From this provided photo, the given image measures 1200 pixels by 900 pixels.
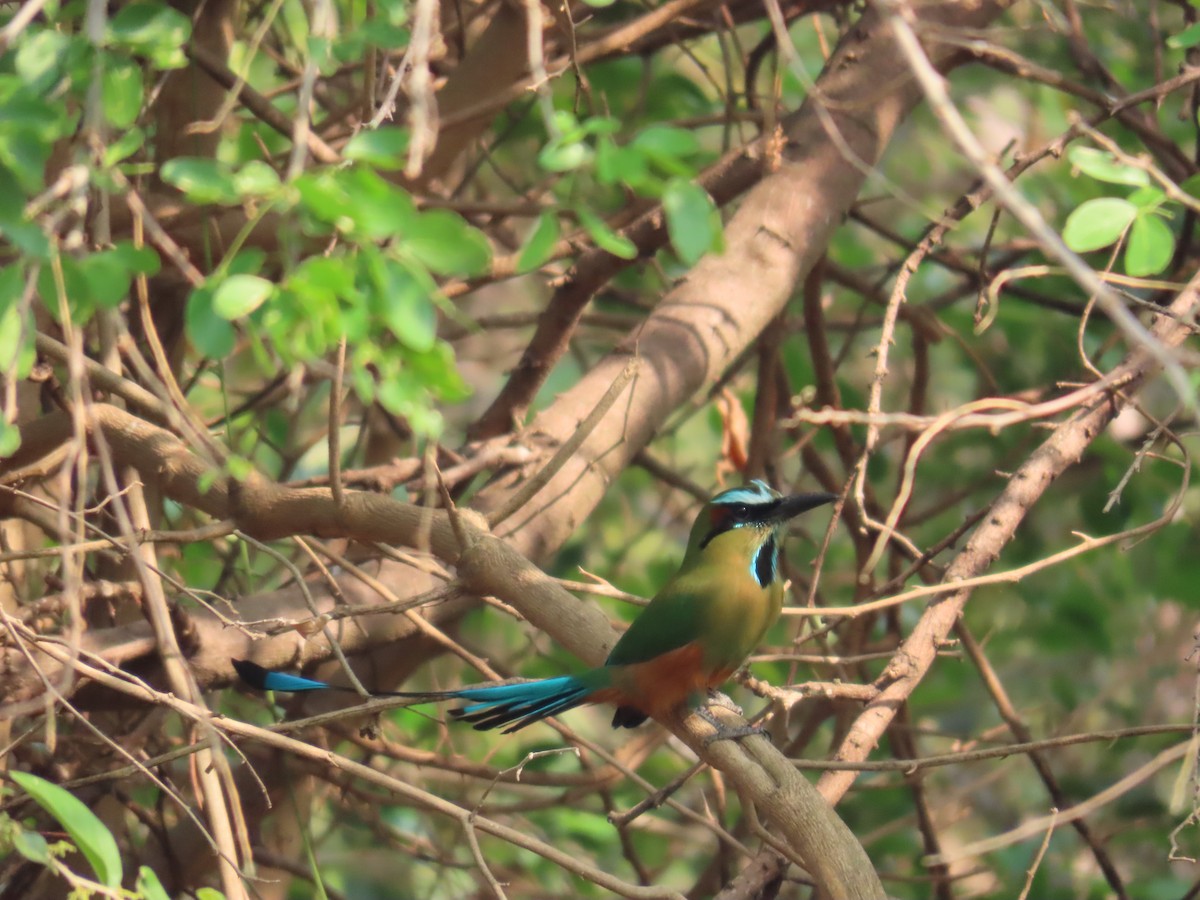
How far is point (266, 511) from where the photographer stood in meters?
2.54

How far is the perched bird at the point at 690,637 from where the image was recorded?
2941 mm

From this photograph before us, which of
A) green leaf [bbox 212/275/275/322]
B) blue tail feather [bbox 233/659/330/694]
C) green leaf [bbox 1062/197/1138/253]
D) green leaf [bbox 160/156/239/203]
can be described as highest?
green leaf [bbox 160/156/239/203]

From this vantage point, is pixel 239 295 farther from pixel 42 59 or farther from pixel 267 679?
pixel 267 679

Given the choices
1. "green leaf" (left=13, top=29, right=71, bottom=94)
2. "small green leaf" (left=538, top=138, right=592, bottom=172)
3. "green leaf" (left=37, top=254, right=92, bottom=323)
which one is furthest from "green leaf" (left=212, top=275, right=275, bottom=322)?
"green leaf" (left=13, top=29, right=71, bottom=94)

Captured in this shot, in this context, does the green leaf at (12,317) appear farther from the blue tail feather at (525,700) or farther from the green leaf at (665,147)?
the blue tail feather at (525,700)

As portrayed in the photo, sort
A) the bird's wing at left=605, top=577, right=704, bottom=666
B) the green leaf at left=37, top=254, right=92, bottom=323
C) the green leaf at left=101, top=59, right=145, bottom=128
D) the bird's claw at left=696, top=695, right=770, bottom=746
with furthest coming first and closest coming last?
the bird's wing at left=605, top=577, right=704, bottom=666 < the bird's claw at left=696, top=695, right=770, bottom=746 < the green leaf at left=101, top=59, right=145, bottom=128 < the green leaf at left=37, top=254, right=92, bottom=323

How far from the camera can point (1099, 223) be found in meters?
2.17

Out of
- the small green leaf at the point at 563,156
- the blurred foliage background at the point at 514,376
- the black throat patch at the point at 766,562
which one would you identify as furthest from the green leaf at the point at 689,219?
the black throat patch at the point at 766,562

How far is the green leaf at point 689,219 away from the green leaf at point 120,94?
2.78ft

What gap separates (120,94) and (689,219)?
0.91 m

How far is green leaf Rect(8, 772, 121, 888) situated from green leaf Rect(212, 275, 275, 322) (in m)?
0.63

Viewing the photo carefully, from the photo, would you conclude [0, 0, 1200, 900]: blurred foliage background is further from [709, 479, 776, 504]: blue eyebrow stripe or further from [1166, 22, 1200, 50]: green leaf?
[709, 479, 776, 504]: blue eyebrow stripe

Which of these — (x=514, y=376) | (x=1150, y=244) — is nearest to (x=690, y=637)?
(x=514, y=376)

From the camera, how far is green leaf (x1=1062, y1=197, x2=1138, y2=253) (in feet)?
7.07
